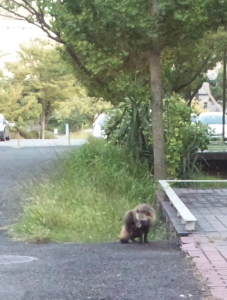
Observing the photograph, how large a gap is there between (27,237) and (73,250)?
162 cm

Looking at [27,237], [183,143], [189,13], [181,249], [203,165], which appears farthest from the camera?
[203,165]

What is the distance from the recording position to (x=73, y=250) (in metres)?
6.08

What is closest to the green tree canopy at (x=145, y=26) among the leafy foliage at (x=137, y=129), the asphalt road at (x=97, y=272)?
the leafy foliage at (x=137, y=129)

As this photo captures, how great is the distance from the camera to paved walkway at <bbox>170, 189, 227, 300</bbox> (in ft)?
14.3

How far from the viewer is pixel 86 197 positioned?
28.2 ft

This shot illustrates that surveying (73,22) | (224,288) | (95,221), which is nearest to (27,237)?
(95,221)

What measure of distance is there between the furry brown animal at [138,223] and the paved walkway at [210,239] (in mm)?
553

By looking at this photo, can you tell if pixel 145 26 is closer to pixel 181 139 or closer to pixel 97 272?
pixel 181 139

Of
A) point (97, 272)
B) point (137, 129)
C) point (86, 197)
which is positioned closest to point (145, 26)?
point (86, 197)

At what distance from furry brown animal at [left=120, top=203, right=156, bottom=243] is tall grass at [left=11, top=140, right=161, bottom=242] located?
2.77 feet

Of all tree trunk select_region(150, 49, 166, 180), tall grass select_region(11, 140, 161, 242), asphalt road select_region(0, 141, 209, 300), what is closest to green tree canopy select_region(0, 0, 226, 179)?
tree trunk select_region(150, 49, 166, 180)

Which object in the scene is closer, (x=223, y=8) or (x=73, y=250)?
(x=73, y=250)

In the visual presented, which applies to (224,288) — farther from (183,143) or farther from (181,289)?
(183,143)

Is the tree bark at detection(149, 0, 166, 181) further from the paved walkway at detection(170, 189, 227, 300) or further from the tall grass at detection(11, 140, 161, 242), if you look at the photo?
the paved walkway at detection(170, 189, 227, 300)
